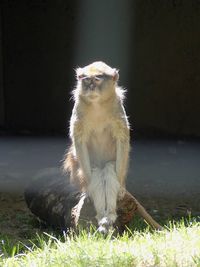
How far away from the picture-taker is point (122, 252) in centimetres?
408

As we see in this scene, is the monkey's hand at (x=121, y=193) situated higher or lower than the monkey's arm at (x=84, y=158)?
lower


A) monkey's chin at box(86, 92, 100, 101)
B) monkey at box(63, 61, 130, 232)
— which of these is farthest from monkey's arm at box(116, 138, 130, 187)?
monkey's chin at box(86, 92, 100, 101)

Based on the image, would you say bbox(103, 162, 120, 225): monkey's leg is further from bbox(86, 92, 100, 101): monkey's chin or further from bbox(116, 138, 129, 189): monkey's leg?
bbox(86, 92, 100, 101): monkey's chin

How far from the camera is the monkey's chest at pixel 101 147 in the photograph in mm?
5609

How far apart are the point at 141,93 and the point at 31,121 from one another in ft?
8.16

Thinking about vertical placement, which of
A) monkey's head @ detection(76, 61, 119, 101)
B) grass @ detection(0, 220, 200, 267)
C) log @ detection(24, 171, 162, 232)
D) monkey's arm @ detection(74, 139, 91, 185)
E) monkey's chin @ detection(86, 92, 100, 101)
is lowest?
log @ detection(24, 171, 162, 232)

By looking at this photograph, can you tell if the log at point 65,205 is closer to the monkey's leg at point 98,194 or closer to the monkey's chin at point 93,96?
the monkey's leg at point 98,194

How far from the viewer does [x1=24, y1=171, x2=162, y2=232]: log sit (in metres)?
5.33

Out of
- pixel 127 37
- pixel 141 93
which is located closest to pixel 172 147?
pixel 141 93

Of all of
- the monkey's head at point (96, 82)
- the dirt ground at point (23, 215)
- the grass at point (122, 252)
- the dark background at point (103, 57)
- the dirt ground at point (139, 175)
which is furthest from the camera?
the dark background at point (103, 57)

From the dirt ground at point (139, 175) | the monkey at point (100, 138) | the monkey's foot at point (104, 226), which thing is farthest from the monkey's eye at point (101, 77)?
the dirt ground at point (139, 175)

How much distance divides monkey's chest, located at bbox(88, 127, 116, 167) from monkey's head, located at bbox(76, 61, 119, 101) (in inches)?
14.0

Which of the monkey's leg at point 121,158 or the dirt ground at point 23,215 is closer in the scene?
the monkey's leg at point 121,158

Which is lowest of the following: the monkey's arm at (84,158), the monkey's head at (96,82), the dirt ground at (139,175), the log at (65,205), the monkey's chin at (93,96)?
the dirt ground at (139,175)
